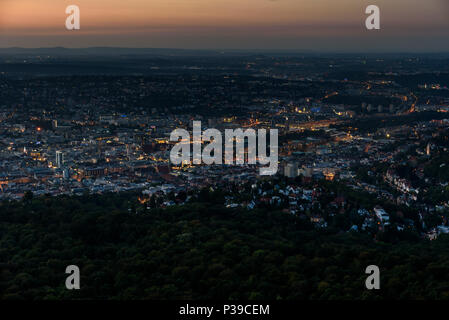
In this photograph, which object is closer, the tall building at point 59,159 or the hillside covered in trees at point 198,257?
the hillside covered in trees at point 198,257

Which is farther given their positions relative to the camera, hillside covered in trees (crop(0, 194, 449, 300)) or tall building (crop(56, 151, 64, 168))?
tall building (crop(56, 151, 64, 168))

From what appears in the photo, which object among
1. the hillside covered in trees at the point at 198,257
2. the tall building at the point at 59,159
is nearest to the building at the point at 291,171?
the hillside covered in trees at the point at 198,257

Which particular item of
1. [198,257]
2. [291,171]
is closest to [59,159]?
[291,171]

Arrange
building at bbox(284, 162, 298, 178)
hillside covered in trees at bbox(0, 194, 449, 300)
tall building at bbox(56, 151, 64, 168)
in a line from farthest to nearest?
tall building at bbox(56, 151, 64, 168)
building at bbox(284, 162, 298, 178)
hillside covered in trees at bbox(0, 194, 449, 300)

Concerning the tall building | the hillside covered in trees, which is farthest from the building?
the tall building

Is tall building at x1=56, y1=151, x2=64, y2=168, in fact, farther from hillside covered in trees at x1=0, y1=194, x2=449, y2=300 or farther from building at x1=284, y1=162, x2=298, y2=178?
hillside covered in trees at x1=0, y1=194, x2=449, y2=300

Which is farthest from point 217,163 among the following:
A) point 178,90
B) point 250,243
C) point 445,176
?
point 178,90

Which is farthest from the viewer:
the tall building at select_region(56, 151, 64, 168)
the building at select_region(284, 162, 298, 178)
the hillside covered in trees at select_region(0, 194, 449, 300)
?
the tall building at select_region(56, 151, 64, 168)

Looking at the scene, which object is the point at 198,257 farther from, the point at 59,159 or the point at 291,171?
the point at 59,159

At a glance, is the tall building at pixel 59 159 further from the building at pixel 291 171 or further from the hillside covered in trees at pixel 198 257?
the hillside covered in trees at pixel 198 257
